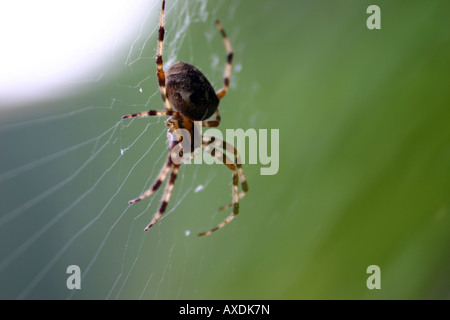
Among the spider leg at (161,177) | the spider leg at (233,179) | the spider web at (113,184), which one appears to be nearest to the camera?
the spider web at (113,184)

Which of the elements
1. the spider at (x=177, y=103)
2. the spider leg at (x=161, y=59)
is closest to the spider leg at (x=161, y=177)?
the spider at (x=177, y=103)

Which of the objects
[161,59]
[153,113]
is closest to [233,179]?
[153,113]

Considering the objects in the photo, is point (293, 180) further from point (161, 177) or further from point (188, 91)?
point (188, 91)

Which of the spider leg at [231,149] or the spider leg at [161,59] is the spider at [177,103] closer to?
the spider leg at [161,59]

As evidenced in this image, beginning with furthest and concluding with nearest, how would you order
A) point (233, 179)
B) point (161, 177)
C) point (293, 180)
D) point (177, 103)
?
point (233, 179), point (293, 180), point (161, 177), point (177, 103)

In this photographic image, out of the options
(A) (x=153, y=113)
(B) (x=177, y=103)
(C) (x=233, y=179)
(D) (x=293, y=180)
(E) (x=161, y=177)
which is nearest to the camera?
(A) (x=153, y=113)
